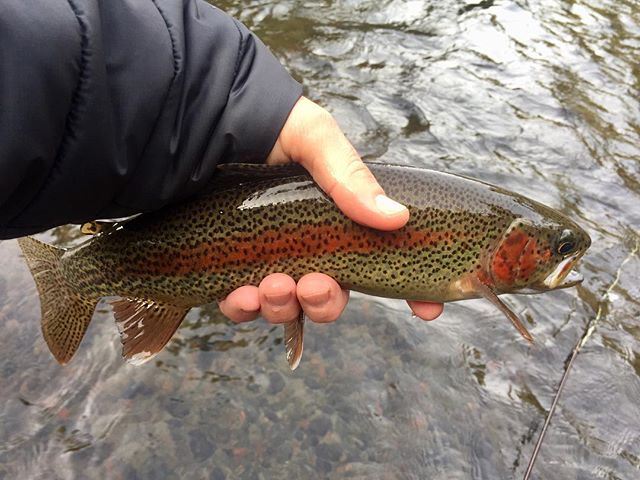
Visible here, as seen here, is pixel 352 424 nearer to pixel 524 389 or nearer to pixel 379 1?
pixel 524 389

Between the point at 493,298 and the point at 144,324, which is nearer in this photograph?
the point at 493,298

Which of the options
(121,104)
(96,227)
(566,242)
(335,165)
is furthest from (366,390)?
(121,104)

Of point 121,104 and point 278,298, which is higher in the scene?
point 121,104

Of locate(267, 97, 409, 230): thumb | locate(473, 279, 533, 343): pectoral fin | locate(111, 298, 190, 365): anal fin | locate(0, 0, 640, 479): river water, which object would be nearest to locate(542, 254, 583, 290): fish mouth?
locate(473, 279, 533, 343): pectoral fin

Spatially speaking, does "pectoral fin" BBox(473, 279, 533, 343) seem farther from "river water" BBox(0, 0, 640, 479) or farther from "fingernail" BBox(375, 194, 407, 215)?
"river water" BBox(0, 0, 640, 479)

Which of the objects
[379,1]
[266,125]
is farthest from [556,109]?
[266,125]

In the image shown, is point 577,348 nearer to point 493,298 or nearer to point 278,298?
point 493,298

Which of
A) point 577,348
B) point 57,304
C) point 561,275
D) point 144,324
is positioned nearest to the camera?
point 561,275
